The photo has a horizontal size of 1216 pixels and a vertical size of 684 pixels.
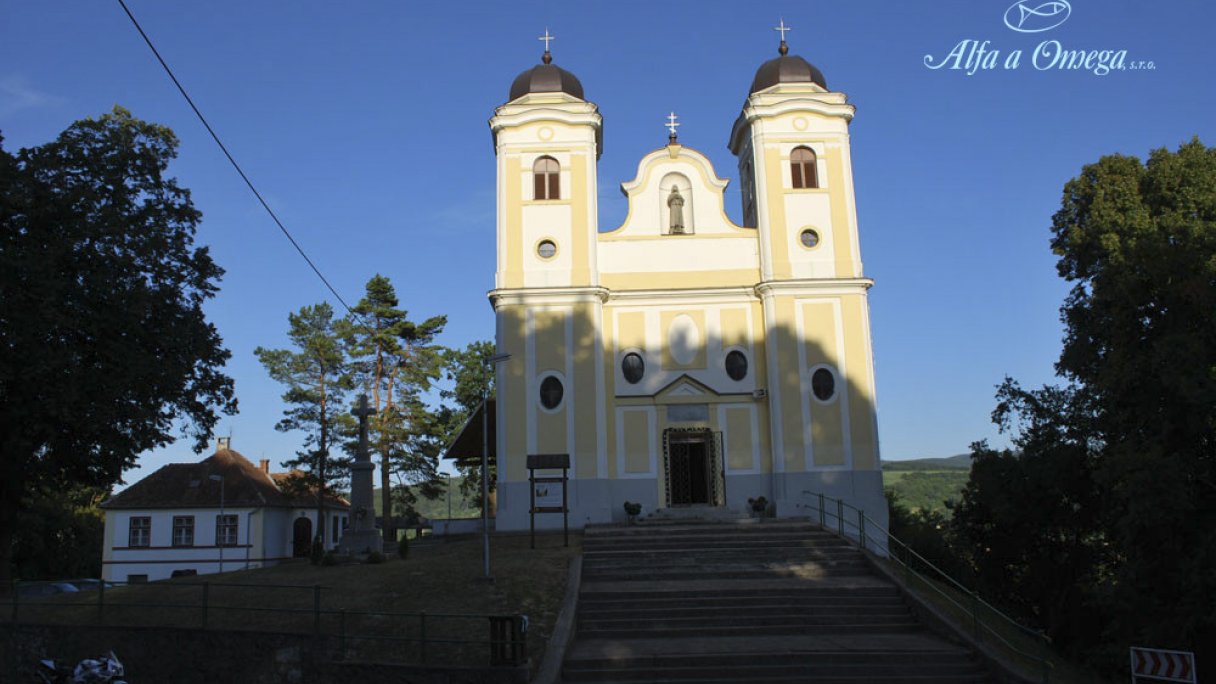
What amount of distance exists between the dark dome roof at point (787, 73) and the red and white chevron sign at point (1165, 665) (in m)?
19.1

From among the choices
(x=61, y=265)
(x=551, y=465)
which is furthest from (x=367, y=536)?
(x=61, y=265)

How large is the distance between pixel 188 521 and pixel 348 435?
11.2 meters

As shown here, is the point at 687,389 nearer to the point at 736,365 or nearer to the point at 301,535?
the point at 736,365

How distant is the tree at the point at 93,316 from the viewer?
20562 millimetres

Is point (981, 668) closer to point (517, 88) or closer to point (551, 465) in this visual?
point (551, 465)

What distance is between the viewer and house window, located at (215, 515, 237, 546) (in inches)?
1738

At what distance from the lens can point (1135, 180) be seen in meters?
23.1

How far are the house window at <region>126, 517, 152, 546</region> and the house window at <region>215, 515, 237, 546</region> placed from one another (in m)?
3.14

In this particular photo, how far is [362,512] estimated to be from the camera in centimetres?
2162

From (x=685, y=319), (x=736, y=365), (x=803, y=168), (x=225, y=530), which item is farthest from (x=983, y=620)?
(x=225, y=530)

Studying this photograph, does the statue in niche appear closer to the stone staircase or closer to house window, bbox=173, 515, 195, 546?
the stone staircase

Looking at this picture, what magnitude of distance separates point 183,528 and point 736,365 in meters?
30.8

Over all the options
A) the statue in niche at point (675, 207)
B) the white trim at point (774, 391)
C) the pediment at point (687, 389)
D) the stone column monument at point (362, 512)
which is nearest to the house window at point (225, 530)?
the stone column monument at point (362, 512)

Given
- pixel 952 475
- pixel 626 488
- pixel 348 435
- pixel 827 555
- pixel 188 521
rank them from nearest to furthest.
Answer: pixel 827 555 → pixel 626 488 → pixel 348 435 → pixel 188 521 → pixel 952 475
